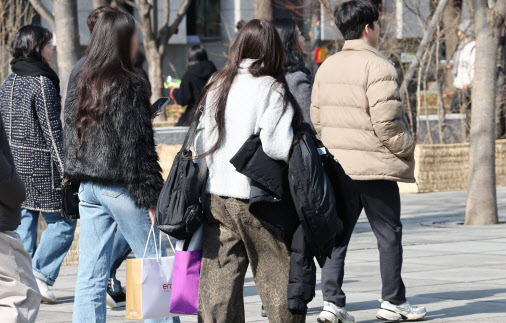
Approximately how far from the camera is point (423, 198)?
45.8 feet

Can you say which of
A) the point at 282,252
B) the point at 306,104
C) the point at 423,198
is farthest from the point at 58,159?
the point at 423,198

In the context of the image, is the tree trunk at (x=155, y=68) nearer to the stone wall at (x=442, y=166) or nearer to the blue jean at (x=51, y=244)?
the stone wall at (x=442, y=166)

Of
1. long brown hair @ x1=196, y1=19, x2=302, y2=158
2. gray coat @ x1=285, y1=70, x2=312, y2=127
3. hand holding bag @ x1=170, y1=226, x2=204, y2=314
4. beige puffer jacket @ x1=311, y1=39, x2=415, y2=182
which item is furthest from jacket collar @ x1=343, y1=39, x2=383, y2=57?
hand holding bag @ x1=170, y1=226, x2=204, y2=314

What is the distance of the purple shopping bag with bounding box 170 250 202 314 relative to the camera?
15.3 feet

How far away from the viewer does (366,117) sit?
20.2 ft

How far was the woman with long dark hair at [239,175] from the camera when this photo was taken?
4445 mm

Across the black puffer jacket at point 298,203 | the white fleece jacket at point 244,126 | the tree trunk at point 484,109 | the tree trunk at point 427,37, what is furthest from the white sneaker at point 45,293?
the tree trunk at point 427,37

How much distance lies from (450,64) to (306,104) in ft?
35.1

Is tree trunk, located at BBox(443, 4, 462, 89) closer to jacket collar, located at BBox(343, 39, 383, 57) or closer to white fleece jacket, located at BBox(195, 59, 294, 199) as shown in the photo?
jacket collar, located at BBox(343, 39, 383, 57)

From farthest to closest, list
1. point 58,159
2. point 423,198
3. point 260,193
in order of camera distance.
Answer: point 423,198
point 58,159
point 260,193

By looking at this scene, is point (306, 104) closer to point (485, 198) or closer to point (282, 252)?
point (282, 252)

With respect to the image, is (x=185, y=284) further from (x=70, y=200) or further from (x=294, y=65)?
(x=294, y=65)

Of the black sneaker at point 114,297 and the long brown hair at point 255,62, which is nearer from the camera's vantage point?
the long brown hair at point 255,62

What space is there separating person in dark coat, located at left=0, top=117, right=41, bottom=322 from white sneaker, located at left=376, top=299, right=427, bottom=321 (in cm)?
270
